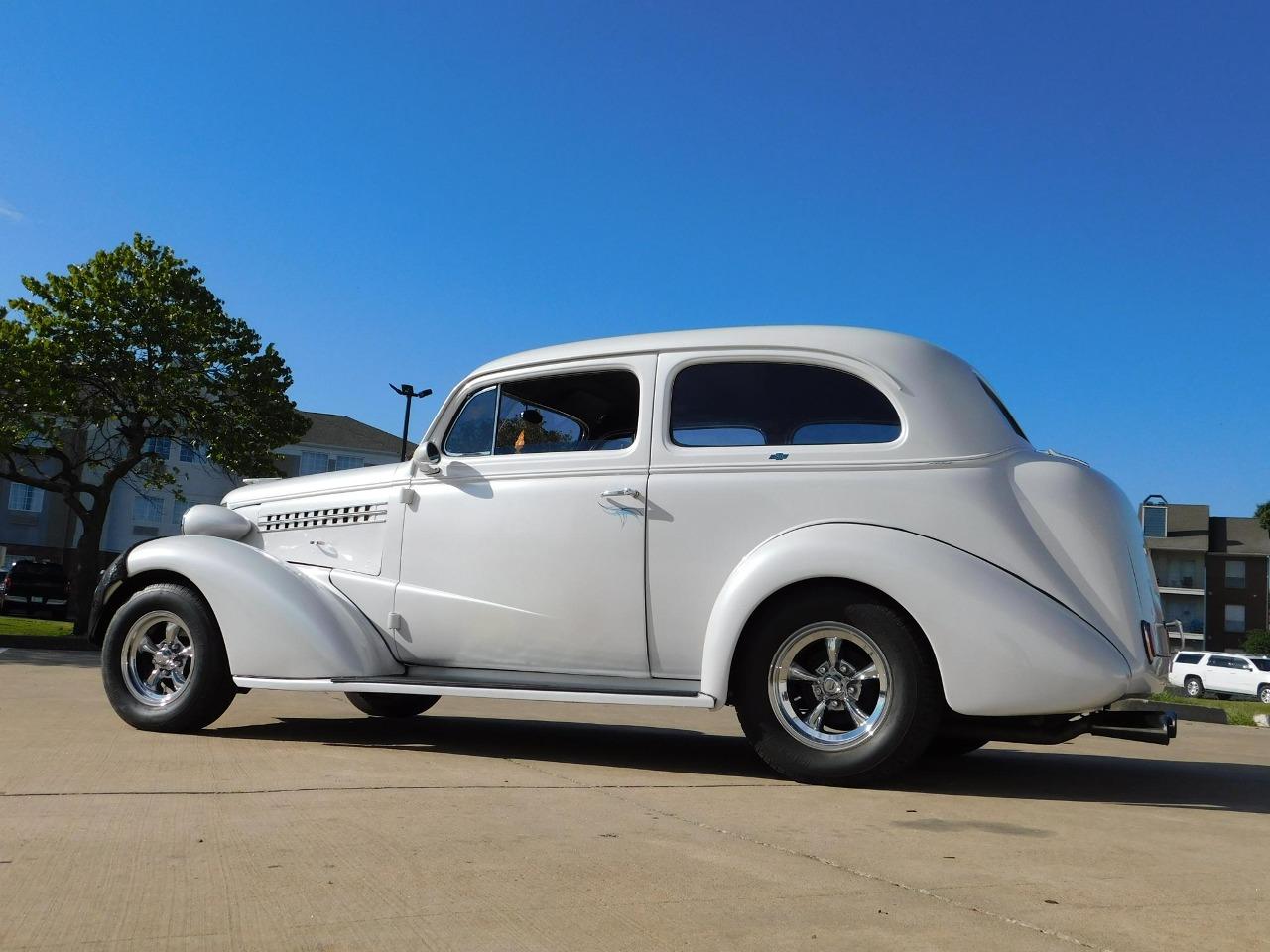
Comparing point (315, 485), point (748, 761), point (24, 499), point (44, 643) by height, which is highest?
point (24, 499)

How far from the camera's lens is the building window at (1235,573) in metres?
62.2

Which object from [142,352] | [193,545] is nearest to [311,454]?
[142,352]

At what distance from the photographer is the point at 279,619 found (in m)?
5.55

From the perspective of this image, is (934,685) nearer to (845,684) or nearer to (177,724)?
(845,684)

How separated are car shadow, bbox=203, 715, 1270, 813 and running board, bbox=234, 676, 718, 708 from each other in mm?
347

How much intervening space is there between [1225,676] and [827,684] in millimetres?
39090

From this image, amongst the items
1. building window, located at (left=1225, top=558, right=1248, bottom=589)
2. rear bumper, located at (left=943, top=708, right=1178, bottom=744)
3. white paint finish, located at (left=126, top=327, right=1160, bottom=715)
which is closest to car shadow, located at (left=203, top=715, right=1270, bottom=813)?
rear bumper, located at (left=943, top=708, right=1178, bottom=744)

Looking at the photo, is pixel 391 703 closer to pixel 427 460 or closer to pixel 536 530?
pixel 427 460

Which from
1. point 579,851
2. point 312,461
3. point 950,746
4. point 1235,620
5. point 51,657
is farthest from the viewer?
point 1235,620

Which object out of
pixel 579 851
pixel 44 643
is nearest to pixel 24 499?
pixel 44 643

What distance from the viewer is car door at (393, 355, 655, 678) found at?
5062 mm

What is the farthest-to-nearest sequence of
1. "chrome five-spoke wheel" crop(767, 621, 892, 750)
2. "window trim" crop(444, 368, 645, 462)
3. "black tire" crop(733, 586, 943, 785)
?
"window trim" crop(444, 368, 645, 462)
"chrome five-spoke wheel" crop(767, 621, 892, 750)
"black tire" crop(733, 586, 943, 785)

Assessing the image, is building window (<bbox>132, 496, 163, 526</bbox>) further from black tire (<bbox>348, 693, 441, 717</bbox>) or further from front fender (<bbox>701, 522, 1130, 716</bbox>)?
front fender (<bbox>701, 522, 1130, 716</bbox>)

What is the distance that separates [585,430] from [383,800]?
2.18 m
